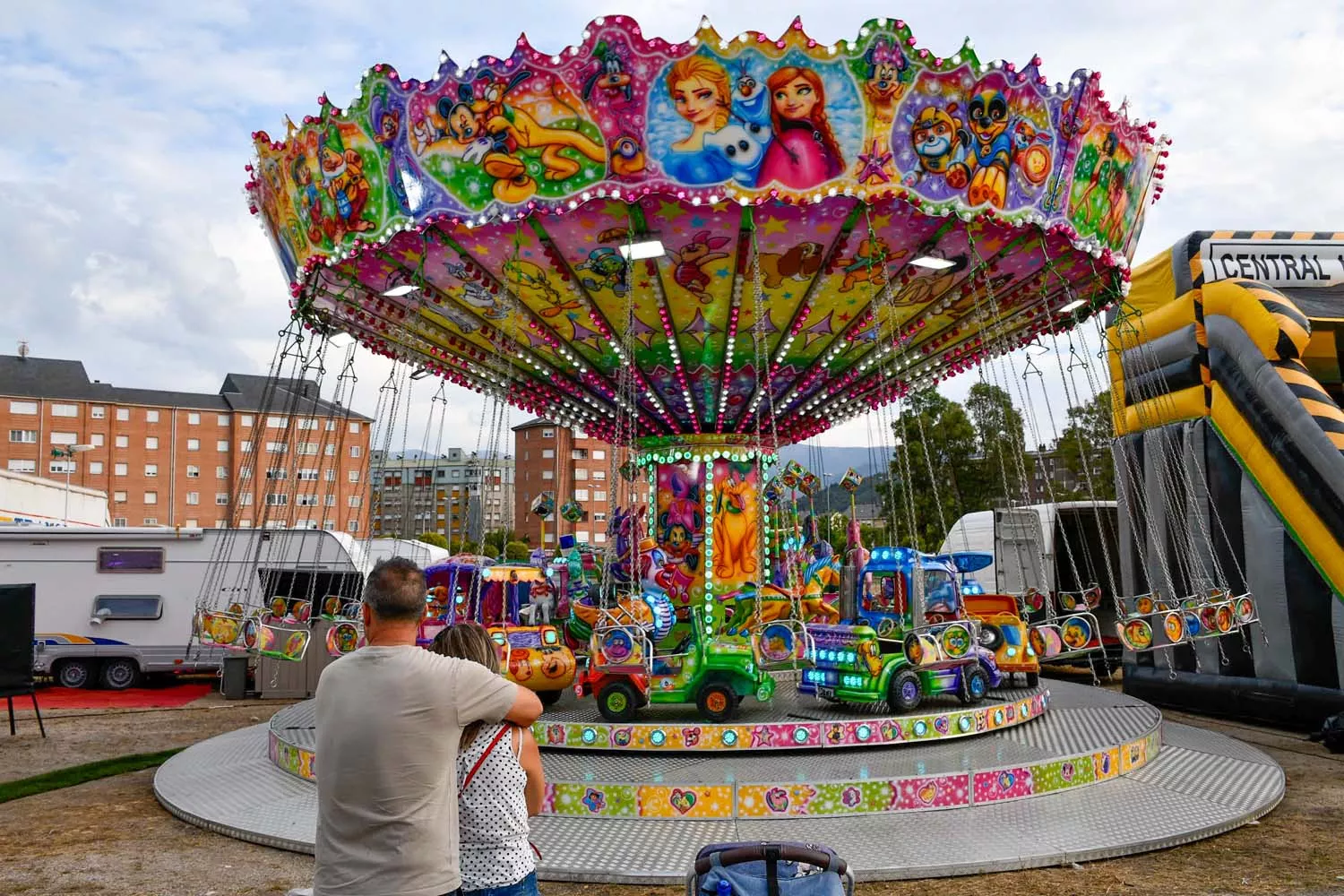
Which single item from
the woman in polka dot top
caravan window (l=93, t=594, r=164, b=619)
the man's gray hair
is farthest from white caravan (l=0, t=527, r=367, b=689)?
the man's gray hair

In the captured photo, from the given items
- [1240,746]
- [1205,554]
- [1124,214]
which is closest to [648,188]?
[1124,214]

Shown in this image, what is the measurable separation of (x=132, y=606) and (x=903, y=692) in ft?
50.1

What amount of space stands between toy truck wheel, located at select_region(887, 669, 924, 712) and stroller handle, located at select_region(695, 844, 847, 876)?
22.4 ft

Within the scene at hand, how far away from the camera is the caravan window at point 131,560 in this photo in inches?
748

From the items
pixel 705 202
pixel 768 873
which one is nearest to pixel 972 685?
pixel 705 202

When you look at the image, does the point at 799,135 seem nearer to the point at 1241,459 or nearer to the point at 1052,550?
the point at 1241,459

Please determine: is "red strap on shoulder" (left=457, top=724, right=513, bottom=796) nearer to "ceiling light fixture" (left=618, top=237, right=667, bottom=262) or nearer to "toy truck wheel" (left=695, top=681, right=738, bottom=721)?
"toy truck wheel" (left=695, top=681, right=738, bottom=721)

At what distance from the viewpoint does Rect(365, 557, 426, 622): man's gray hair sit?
295 centimetres

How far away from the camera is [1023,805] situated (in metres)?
7.82

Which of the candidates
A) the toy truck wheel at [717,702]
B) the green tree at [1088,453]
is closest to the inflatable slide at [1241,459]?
the toy truck wheel at [717,702]

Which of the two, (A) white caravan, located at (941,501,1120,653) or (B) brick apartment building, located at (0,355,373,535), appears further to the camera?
(B) brick apartment building, located at (0,355,373,535)

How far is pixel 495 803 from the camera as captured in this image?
310 cm

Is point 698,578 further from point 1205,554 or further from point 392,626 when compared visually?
point 392,626

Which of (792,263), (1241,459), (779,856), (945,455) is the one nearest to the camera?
(779,856)
